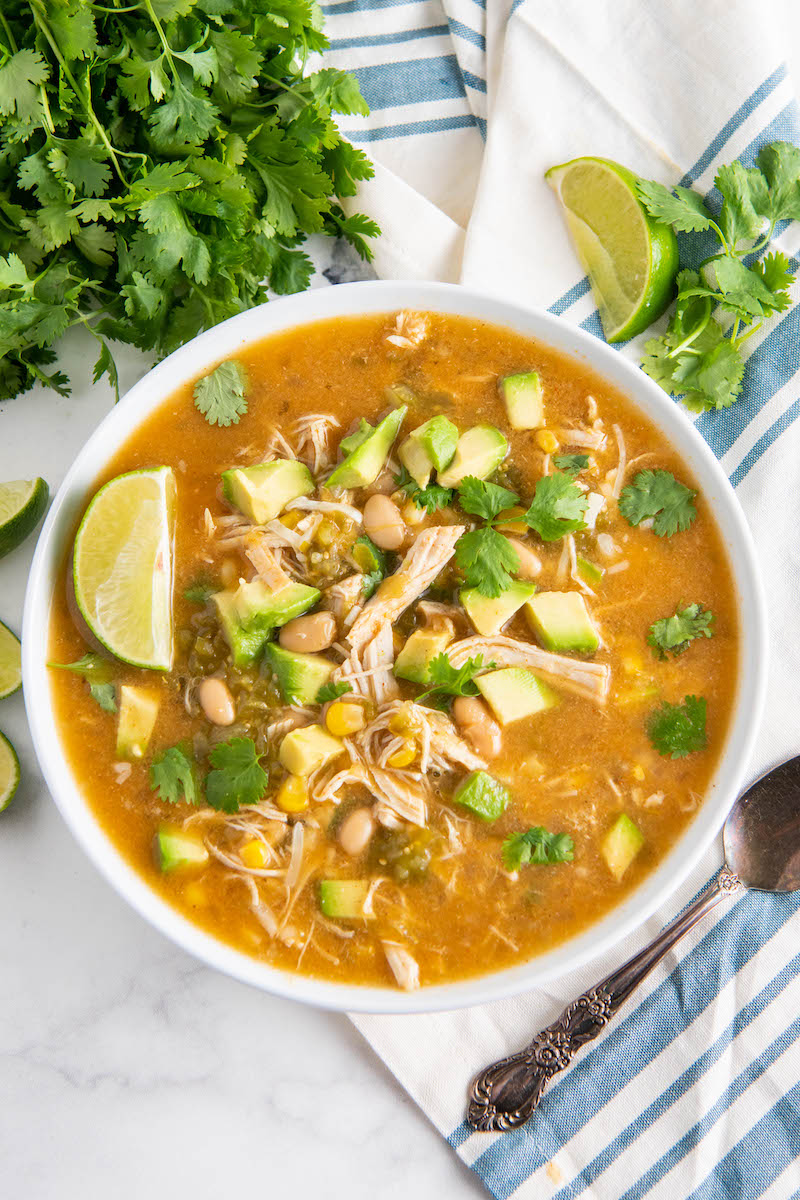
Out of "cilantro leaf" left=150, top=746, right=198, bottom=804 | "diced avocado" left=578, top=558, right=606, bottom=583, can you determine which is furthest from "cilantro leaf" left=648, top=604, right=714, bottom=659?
"cilantro leaf" left=150, top=746, right=198, bottom=804

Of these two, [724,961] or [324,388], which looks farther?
[724,961]

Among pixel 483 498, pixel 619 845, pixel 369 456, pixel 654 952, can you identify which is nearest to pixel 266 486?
pixel 369 456

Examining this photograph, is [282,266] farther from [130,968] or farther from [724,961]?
[724,961]

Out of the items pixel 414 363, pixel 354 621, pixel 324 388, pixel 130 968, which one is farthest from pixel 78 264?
pixel 130 968

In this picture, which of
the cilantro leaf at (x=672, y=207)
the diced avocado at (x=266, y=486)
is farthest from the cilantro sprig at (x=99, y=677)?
the cilantro leaf at (x=672, y=207)

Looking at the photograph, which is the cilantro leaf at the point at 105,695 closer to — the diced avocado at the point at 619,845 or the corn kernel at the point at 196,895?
the corn kernel at the point at 196,895

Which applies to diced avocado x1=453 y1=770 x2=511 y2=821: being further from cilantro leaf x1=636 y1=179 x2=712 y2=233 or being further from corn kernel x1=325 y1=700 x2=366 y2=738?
cilantro leaf x1=636 y1=179 x2=712 y2=233
